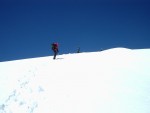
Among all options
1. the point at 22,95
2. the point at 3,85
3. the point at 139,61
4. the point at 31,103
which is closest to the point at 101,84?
the point at 31,103

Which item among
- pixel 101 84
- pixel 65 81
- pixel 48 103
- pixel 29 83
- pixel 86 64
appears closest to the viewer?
pixel 48 103

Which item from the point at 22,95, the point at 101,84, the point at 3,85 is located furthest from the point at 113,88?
the point at 3,85

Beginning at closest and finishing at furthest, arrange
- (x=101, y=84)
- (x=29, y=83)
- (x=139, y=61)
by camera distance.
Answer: (x=101, y=84) < (x=29, y=83) < (x=139, y=61)

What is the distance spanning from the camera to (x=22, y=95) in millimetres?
13055

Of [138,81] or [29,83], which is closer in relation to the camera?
[138,81]

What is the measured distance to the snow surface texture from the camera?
9.94 meters

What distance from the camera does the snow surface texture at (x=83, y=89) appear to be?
994 cm

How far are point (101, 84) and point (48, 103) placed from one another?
108 inches

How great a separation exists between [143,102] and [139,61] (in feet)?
22.7

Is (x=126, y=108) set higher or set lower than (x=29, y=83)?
lower

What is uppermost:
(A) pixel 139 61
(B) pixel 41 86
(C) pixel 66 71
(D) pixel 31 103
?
(A) pixel 139 61

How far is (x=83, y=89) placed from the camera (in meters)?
11.3

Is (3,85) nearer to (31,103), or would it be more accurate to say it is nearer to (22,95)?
(22,95)

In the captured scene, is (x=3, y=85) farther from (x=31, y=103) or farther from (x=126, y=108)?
(x=126, y=108)
